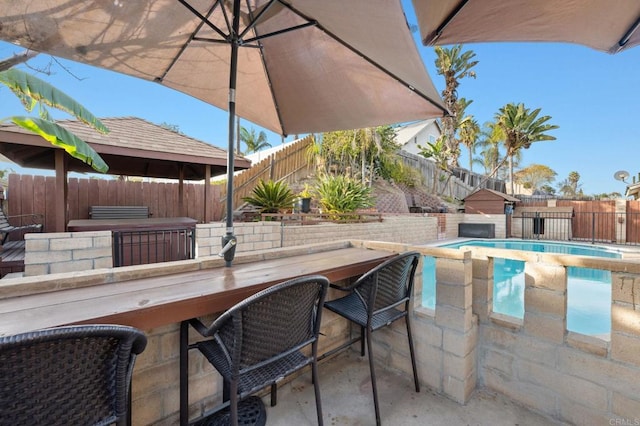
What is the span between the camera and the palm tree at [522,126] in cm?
1675

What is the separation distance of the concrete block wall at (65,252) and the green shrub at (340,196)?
221 inches

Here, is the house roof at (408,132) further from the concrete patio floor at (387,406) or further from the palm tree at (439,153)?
the concrete patio floor at (387,406)

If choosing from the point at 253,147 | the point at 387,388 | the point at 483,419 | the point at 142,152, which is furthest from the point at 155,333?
the point at 253,147

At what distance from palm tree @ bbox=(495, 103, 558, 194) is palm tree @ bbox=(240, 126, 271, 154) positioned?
2141 cm

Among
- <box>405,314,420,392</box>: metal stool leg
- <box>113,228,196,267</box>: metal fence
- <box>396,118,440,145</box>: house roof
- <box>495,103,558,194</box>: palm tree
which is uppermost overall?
<box>396,118,440,145</box>: house roof

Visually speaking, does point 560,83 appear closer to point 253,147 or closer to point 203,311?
point 253,147

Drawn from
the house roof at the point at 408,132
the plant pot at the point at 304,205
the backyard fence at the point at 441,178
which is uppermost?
the house roof at the point at 408,132

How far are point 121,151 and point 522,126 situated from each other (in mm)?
20734

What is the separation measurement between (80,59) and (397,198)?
46.3 feet

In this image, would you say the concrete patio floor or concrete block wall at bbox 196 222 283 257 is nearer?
the concrete patio floor

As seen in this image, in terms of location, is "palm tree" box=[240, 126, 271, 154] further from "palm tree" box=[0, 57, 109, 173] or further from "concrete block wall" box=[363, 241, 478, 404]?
"concrete block wall" box=[363, 241, 478, 404]

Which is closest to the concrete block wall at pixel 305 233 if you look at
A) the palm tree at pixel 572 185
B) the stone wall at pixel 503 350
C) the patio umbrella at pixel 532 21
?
the stone wall at pixel 503 350

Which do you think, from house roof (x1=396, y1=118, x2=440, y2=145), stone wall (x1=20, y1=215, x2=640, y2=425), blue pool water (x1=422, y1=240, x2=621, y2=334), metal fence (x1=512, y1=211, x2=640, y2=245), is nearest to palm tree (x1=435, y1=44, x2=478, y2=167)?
house roof (x1=396, y1=118, x2=440, y2=145)

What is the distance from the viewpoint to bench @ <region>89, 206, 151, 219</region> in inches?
293
